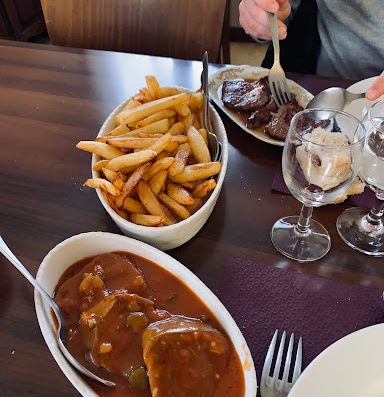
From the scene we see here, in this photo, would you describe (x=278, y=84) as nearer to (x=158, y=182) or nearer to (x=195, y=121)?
(x=195, y=121)

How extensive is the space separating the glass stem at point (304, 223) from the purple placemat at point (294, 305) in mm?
119

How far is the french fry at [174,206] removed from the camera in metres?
0.97

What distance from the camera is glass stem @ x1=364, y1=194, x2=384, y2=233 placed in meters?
1.07

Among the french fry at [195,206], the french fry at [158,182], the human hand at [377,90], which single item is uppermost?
the human hand at [377,90]

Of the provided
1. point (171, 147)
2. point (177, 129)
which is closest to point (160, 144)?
point (171, 147)

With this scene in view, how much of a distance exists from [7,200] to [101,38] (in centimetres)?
93

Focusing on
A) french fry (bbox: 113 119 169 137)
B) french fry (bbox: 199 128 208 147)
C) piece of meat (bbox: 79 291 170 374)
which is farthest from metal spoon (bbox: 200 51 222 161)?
piece of meat (bbox: 79 291 170 374)

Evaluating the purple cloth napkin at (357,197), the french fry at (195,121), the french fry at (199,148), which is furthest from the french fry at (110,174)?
the purple cloth napkin at (357,197)

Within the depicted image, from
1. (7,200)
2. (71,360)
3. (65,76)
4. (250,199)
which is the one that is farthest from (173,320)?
(65,76)

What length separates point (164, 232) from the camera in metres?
0.92

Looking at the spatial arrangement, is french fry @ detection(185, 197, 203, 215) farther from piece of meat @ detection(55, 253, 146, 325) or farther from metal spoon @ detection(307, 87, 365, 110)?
metal spoon @ detection(307, 87, 365, 110)

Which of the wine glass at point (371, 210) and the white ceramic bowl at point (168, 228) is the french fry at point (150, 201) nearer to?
the white ceramic bowl at point (168, 228)

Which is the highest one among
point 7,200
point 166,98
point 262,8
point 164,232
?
point 262,8

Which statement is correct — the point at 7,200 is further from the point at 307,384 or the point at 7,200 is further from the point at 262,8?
the point at 262,8
